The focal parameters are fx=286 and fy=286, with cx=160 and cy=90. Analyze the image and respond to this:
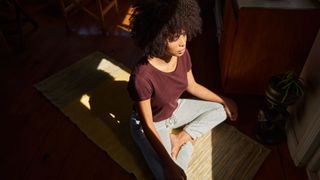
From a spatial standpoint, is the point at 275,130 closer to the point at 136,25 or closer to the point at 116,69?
the point at 136,25

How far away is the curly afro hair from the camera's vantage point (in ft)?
3.33

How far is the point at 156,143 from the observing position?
1245 millimetres

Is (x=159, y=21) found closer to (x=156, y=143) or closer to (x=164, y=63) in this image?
(x=164, y=63)

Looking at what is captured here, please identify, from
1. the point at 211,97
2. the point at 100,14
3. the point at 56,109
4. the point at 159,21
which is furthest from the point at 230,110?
the point at 100,14

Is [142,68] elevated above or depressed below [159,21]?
below

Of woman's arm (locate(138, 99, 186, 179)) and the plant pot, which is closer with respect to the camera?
woman's arm (locate(138, 99, 186, 179))

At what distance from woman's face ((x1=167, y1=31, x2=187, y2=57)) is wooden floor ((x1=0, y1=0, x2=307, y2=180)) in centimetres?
66

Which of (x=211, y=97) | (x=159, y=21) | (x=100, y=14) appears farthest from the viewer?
(x=100, y=14)

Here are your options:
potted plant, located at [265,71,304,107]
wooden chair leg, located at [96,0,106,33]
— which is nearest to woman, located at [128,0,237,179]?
potted plant, located at [265,71,304,107]

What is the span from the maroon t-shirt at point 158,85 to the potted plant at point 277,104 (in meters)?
0.41

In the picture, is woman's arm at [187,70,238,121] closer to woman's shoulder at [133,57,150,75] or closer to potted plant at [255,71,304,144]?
potted plant at [255,71,304,144]

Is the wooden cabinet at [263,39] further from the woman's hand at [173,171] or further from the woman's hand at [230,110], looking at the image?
the woman's hand at [173,171]

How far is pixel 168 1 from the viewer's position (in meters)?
1.02

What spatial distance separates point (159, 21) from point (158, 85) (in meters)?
0.30
